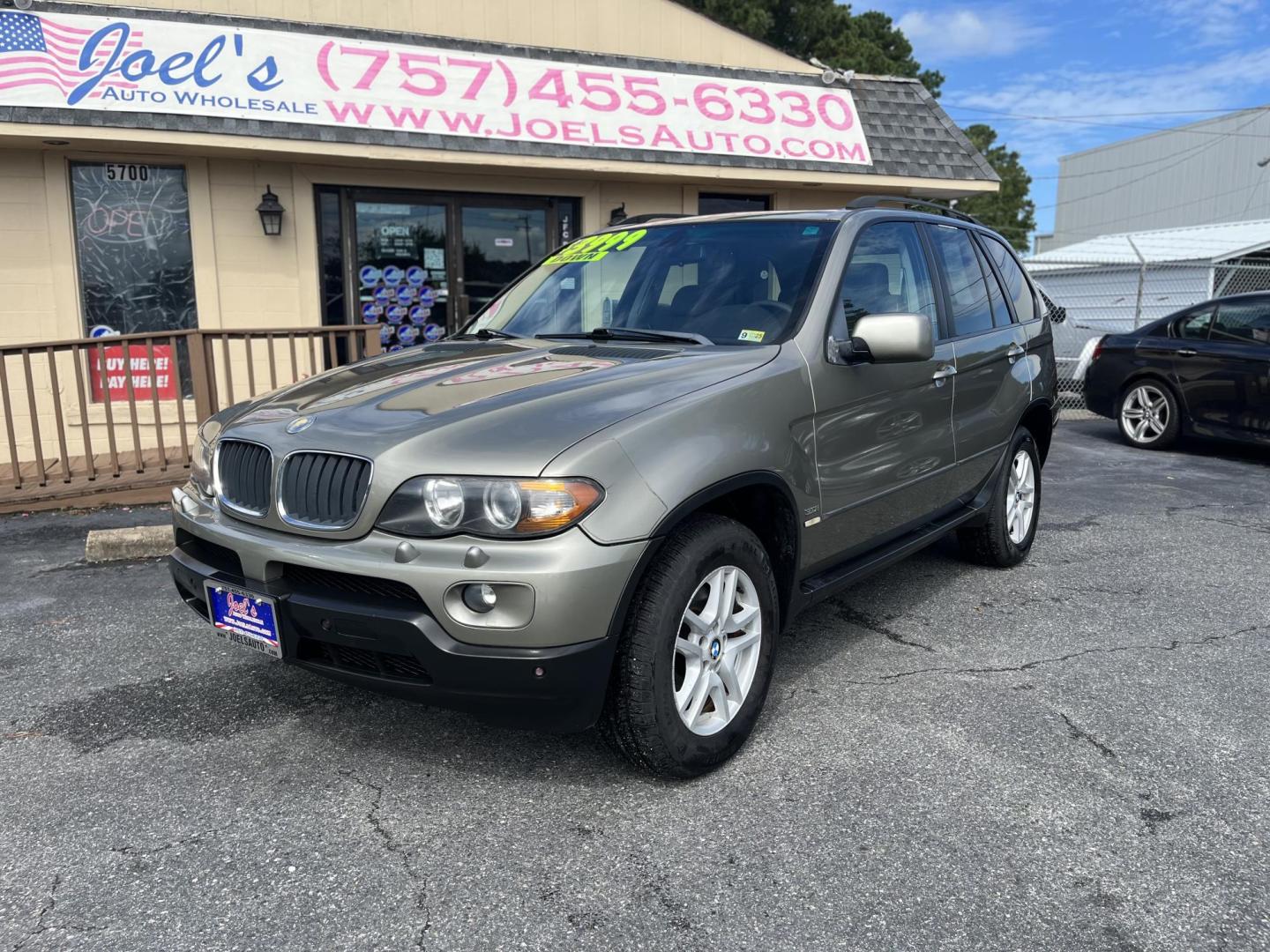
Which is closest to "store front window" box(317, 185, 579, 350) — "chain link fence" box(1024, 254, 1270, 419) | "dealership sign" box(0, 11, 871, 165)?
"dealership sign" box(0, 11, 871, 165)

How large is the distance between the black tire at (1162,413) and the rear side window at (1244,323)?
73cm

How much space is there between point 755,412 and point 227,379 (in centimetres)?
525

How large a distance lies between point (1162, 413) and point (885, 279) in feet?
23.8

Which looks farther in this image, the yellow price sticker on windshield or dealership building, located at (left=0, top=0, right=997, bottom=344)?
dealership building, located at (left=0, top=0, right=997, bottom=344)

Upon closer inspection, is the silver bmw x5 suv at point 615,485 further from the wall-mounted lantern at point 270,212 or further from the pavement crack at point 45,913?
the wall-mounted lantern at point 270,212

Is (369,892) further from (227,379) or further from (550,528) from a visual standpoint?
(227,379)

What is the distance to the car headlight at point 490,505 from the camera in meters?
2.49

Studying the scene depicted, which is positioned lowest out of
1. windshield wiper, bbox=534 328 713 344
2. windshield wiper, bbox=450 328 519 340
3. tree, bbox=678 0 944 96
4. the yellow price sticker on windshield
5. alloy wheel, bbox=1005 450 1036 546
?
alloy wheel, bbox=1005 450 1036 546

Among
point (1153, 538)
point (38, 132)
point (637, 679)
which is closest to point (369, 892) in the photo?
point (637, 679)

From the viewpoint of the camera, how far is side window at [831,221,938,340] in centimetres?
361

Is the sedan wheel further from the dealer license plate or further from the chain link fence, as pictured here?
the dealer license plate

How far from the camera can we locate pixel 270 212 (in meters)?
9.02

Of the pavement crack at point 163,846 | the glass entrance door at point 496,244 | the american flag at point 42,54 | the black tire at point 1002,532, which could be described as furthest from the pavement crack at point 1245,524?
the american flag at point 42,54

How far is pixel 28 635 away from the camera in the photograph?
4.28m
